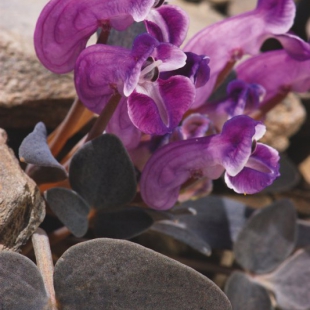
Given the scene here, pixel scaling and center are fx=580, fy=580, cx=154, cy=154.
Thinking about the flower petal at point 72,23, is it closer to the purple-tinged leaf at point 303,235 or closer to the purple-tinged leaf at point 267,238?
the purple-tinged leaf at point 267,238

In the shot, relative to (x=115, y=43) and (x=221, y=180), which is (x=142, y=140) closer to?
(x=115, y=43)

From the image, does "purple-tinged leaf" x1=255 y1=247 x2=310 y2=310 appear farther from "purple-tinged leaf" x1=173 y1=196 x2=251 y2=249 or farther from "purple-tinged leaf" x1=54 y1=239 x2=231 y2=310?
"purple-tinged leaf" x1=54 y1=239 x2=231 y2=310

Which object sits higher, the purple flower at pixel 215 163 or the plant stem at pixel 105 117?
the plant stem at pixel 105 117

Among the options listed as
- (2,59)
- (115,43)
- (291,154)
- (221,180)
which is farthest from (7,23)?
(291,154)

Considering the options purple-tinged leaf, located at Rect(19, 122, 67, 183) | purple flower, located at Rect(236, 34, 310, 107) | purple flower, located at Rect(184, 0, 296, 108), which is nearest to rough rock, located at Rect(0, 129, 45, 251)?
purple-tinged leaf, located at Rect(19, 122, 67, 183)

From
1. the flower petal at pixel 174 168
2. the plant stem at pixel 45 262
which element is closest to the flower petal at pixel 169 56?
the flower petal at pixel 174 168

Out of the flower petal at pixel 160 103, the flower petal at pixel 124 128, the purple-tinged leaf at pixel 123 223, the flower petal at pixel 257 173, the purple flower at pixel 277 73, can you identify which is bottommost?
the purple-tinged leaf at pixel 123 223
